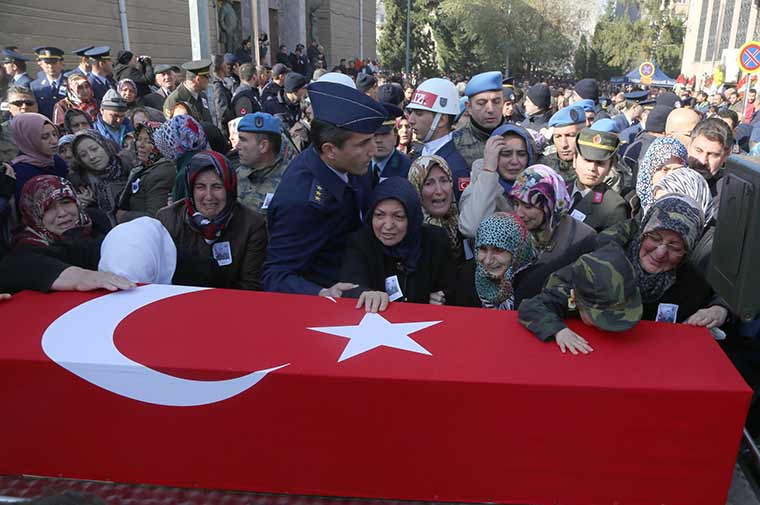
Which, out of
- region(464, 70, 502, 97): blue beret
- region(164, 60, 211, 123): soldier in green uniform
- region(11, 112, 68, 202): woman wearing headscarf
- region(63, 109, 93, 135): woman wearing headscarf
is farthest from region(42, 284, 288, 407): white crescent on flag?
region(164, 60, 211, 123): soldier in green uniform

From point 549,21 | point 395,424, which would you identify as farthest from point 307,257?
point 549,21

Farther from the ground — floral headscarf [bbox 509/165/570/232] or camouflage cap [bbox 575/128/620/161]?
camouflage cap [bbox 575/128/620/161]

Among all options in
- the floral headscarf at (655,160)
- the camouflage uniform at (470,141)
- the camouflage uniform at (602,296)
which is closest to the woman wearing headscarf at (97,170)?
the camouflage uniform at (470,141)

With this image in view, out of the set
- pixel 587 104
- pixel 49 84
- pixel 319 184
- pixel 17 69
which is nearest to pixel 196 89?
pixel 49 84

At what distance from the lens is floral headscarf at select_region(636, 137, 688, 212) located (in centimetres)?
392

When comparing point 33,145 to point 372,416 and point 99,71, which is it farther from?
point 99,71

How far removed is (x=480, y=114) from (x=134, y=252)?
296cm

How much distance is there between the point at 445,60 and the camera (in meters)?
45.7

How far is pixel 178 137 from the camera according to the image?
4.07 meters

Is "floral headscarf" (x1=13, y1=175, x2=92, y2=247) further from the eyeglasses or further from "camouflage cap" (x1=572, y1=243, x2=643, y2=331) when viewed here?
the eyeglasses

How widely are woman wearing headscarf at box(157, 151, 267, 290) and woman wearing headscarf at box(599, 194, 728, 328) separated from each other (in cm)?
184

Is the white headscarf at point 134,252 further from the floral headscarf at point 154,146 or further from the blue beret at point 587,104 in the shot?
the blue beret at point 587,104

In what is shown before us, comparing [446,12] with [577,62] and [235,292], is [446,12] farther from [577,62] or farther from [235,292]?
[235,292]

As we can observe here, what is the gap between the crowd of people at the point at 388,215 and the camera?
2.32 metres
